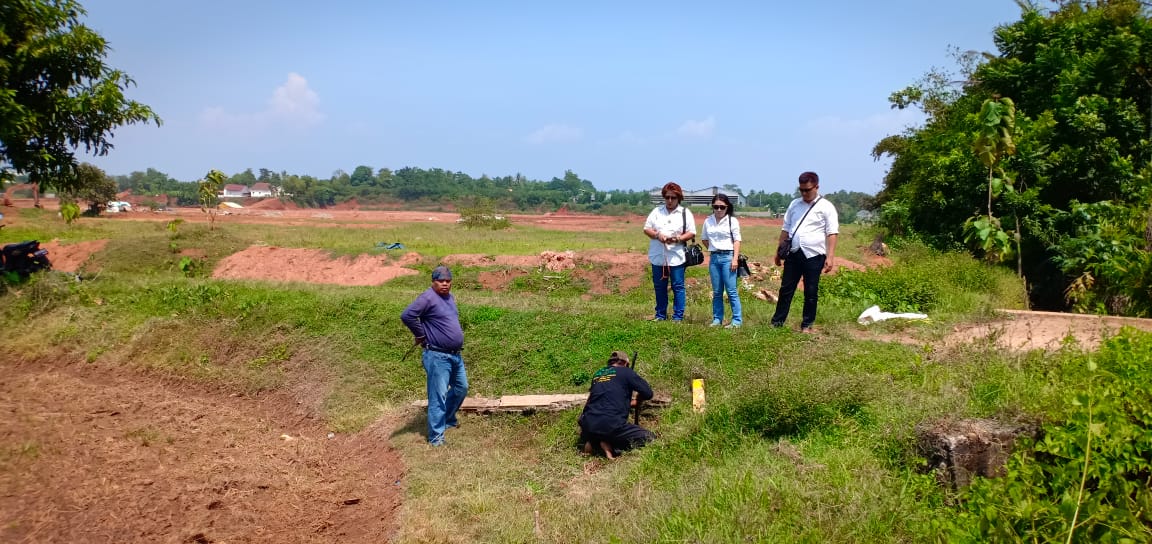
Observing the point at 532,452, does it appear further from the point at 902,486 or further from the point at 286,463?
the point at 902,486

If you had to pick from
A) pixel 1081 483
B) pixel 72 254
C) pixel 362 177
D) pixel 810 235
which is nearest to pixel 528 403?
pixel 810 235

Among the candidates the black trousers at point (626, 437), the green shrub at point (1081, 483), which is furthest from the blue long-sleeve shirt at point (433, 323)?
the green shrub at point (1081, 483)

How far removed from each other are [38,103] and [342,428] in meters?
9.81

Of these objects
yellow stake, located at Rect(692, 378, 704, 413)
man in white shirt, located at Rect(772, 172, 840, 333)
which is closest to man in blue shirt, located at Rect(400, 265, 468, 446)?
yellow stake, located at Rect(692, 378, 704, 413)

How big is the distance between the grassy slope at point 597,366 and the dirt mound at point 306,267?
3359 millimetres

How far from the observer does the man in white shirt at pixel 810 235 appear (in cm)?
770

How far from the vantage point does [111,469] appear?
6176 mm

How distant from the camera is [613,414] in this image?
20.7 ft

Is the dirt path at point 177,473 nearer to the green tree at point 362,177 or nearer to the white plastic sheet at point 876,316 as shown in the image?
the white plastic sheet at point 876,316

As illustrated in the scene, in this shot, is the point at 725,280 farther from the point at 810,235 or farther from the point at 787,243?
the point at 810,235

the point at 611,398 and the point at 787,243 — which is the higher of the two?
the point at 787,243

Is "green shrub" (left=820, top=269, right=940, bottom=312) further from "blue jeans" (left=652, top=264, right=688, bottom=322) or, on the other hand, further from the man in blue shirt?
the man in blue shirt

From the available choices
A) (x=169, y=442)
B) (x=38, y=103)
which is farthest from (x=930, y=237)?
(x=38, y=103)

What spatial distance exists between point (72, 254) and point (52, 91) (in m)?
8.37
